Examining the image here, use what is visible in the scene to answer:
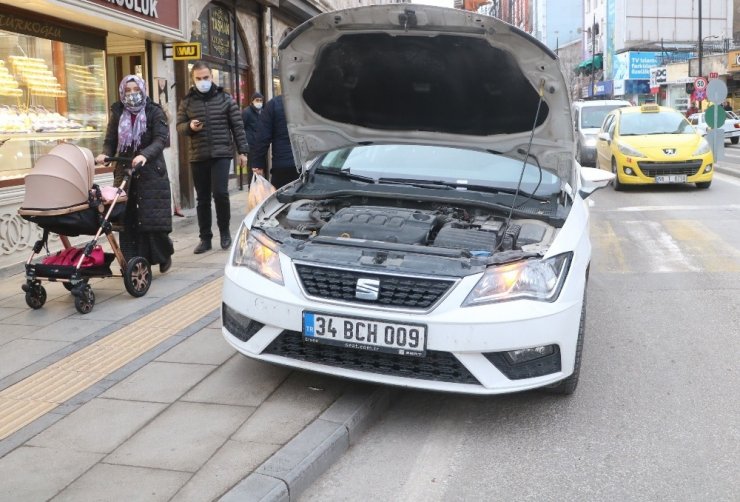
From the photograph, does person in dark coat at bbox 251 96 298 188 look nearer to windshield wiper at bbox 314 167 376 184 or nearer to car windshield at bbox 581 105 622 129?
windshield wiper at bbox 314 167 376 184

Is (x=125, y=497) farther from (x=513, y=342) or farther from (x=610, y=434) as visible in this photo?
(x=610, y=434)

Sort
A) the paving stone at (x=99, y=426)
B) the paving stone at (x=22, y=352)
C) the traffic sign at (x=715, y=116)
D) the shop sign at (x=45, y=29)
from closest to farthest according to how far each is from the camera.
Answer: the paving stone at (x=99, y=426)
the paving stone at (x=22, y=352)
the shop sign at (x=45, y=29)
the traffic sign at (x=715, y=116)

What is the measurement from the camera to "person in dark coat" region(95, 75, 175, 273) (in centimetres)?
680

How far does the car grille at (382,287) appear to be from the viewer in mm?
3992

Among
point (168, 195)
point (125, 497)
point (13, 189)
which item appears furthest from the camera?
point (13, 189)

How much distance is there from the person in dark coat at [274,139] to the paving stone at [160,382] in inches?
146

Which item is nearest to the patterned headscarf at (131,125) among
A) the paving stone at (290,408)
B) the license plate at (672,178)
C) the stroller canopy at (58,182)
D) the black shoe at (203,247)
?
the stroller canopy at (58,182)

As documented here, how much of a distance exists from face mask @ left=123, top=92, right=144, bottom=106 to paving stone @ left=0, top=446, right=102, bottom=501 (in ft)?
12.5

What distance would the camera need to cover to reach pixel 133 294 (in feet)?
21.4

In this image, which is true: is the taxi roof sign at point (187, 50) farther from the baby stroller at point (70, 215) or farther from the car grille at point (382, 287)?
the car grille at point (382, 287)

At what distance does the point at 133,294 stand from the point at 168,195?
982 millimetres

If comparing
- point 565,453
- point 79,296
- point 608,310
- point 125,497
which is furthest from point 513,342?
point 79,296

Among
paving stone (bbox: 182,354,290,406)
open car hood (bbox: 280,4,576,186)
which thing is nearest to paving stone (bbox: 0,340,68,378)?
paving stone (bbox: 182,354,290,406)

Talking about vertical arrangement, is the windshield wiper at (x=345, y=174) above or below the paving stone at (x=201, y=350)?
above
